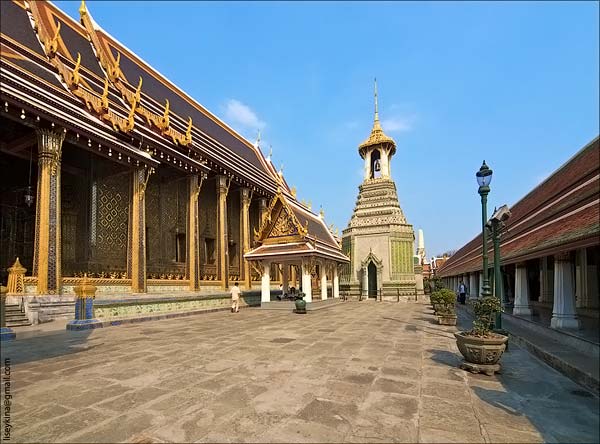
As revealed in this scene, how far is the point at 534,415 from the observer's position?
3939 millimetres

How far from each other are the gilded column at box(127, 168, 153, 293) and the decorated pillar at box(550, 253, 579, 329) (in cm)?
1495

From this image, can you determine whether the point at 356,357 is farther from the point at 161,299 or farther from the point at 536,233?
the point at 161,299

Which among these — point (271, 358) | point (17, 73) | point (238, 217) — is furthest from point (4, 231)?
point (271, 358)

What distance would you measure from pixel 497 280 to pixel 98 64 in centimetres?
2030

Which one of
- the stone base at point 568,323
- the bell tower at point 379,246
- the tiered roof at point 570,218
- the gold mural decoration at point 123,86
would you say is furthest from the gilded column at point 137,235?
the bell tower at point 379,246

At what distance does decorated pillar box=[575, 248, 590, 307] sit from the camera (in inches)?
473

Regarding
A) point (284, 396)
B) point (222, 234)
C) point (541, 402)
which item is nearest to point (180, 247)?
A: point (222, 234)

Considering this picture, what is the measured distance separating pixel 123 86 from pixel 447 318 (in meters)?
18.7

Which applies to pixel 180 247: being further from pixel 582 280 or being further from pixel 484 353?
pixel 582 280

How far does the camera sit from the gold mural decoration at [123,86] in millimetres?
17719

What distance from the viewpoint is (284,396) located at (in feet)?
14.8

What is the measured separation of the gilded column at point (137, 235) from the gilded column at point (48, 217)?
3.32 m

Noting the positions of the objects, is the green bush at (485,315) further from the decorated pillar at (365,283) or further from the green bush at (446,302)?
the decorated pillar at (365,283)

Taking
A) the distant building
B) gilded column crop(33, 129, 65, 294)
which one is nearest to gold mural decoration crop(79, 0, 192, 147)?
gilded column crop(33, 129, 65, 294)
